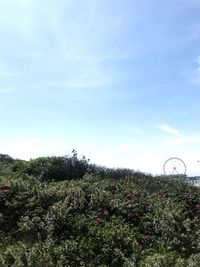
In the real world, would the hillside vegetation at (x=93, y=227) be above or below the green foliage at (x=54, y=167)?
below

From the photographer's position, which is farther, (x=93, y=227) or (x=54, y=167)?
(x=54, y=167)

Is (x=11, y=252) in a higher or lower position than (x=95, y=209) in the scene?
lower

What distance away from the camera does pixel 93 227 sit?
1120 cm

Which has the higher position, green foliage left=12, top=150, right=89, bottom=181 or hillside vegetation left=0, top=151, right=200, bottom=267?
green foliage left=12, top=150, right=89, bottom=181

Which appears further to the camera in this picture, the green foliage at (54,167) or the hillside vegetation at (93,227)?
the green foliage at (54,167)

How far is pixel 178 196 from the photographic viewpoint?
15.6m

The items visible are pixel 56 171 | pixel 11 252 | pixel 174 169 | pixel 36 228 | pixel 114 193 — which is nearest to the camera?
pixel 11 252

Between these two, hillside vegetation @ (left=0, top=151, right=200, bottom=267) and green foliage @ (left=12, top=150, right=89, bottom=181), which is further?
green foliage @ (left=12, top=150, right=89, bottom=181)

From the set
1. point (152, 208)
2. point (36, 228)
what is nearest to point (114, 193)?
point (152, 208)

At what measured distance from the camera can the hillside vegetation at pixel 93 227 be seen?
31.6 ft

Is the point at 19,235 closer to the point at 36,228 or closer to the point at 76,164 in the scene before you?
the point at 36,228

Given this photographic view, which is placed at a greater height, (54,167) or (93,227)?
(54,167)

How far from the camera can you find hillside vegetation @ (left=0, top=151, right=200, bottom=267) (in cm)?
964

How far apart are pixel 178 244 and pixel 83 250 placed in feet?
7.03
